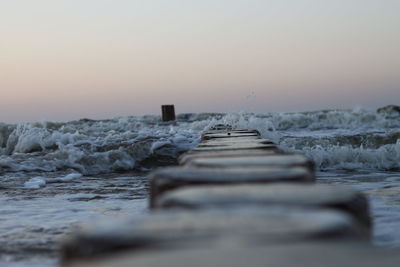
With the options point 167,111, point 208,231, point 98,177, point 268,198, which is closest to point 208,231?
point 208,231

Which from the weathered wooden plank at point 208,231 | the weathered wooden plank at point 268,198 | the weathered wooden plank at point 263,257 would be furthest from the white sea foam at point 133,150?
the weathered wooden plank at point 263,257

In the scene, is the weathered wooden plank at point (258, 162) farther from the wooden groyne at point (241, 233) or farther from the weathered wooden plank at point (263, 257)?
the weathered wooden plank at point (263, 257)

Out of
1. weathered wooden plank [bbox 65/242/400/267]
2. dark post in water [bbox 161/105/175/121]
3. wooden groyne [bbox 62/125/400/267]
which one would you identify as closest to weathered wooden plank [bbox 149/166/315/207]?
wooden groyne [bbox 62/125/400/267]

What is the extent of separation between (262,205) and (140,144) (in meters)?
7.56

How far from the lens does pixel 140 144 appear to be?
8594 mm

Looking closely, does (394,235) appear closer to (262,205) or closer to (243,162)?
(243,162)

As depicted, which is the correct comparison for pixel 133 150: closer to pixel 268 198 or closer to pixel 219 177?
pixel 219 177

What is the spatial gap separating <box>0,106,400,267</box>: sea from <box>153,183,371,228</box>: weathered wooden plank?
0.22 m

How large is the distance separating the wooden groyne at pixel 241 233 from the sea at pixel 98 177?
0.20 meters

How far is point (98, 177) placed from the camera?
6.85m

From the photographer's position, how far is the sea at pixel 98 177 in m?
3.25

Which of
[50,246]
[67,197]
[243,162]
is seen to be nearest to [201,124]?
[67,197]

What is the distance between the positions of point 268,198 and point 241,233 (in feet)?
0.91

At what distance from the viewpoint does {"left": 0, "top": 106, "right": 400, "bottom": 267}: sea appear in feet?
10.6
